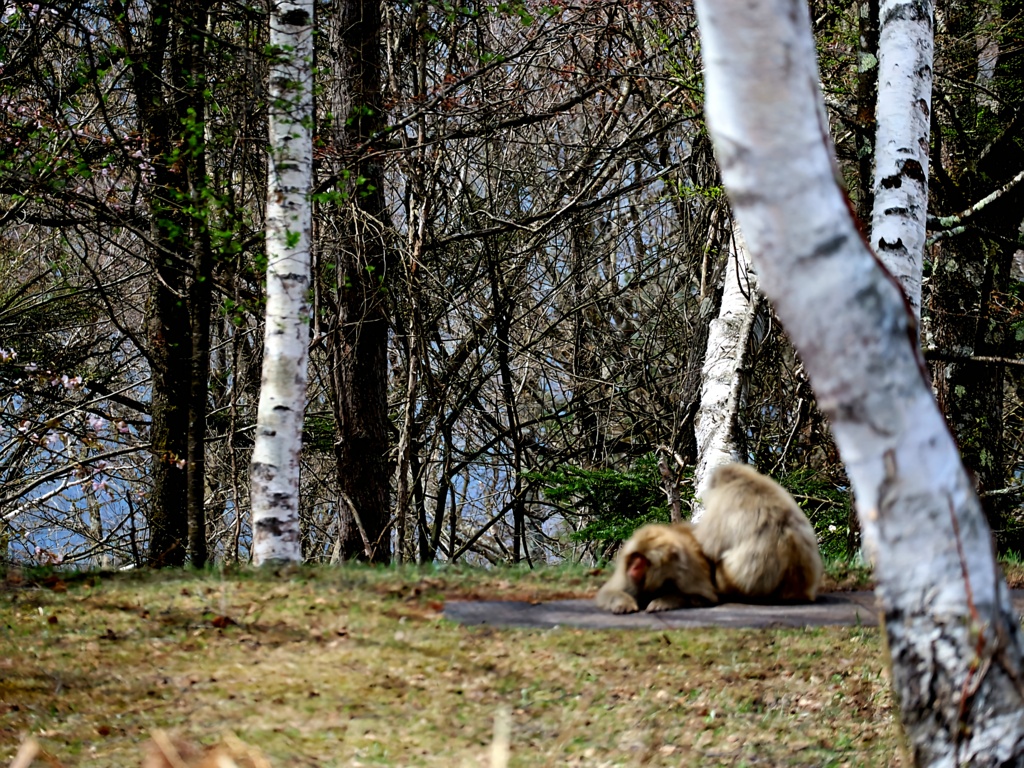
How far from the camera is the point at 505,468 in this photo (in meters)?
19.1

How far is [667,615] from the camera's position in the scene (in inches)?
282

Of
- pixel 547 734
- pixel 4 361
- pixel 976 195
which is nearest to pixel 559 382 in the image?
pixel 976 195

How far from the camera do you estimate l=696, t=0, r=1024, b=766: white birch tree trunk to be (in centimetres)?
383

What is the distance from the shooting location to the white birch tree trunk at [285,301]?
8.97 metres

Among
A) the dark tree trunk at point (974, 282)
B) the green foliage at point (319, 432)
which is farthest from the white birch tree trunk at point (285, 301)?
the green foliage at point (319, 432)

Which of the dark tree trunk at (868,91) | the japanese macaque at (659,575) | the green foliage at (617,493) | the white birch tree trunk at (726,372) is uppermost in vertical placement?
the dark tree trunk at (868,91)

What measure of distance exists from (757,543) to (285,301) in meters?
4.43

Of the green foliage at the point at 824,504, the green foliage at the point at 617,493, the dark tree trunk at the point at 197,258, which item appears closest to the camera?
the dark tree trunk at the point at 197,258

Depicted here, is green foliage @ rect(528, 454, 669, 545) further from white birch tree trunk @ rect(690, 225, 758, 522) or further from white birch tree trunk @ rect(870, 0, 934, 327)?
white birch tree trunk @ rect(870, 0, 934, 327)

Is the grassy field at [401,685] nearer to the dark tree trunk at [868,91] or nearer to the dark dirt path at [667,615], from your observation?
the dark dirt path at [667,615]

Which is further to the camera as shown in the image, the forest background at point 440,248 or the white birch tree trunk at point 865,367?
the forest background at point 440,248

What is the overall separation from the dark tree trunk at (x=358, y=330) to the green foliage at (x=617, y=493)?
215 centimetres

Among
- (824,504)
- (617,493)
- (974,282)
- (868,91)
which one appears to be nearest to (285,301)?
(868,91)

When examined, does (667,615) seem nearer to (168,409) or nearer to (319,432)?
(168,409)
